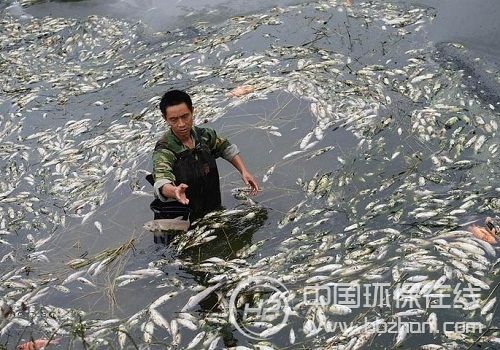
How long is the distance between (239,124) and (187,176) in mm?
3238

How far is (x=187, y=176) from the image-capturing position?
6.57 meters

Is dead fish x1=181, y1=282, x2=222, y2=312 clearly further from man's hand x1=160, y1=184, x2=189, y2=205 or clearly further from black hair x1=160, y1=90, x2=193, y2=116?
black hair x1=160, y1=90, x2=193, y2=116

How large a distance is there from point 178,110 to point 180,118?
0.10m

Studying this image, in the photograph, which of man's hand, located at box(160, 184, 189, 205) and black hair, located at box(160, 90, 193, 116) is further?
black hair, located at box(160, 90, 193, 116)

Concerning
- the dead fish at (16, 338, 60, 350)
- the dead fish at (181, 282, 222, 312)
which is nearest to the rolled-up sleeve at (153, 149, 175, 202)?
the dead fish at (181, 282, 222, 312)

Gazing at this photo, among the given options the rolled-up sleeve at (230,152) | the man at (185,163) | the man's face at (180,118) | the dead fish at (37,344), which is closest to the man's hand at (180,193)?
the man at (185,163)

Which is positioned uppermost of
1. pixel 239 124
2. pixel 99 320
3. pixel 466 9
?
pixel 466 9

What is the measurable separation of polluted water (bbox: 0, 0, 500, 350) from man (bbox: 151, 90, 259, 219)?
34cm

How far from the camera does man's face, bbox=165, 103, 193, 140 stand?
246 inches

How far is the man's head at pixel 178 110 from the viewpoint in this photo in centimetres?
619

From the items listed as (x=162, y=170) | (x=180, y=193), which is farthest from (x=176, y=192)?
(x=162, y=170)

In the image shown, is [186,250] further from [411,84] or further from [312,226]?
[411,84]

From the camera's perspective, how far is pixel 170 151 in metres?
6.48

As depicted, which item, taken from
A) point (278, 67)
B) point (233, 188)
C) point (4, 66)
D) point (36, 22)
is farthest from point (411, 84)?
point (36, 22)
